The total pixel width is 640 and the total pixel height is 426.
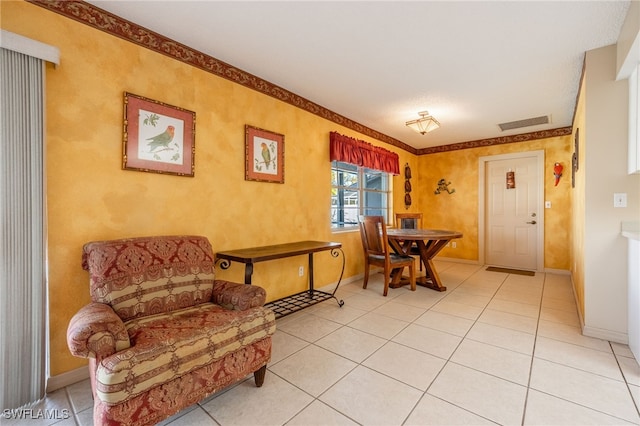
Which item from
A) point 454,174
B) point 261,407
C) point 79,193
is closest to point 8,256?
point 79,193

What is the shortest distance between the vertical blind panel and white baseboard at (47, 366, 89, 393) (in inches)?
4.5

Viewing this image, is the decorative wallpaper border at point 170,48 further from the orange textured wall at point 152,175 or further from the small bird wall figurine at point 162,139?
the small bird wall figurine at point 162,139

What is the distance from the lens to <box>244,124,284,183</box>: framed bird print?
282cm

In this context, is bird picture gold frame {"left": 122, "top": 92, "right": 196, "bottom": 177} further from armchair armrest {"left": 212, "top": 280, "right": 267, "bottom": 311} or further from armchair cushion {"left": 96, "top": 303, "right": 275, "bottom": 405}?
armchair cushion {"left": 96, "top": 303, "right": 275, "bottom": 405}

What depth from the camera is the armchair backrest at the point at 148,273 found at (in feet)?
5.49

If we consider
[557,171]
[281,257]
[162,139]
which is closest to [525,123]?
[557,171]

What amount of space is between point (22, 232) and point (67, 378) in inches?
38.8

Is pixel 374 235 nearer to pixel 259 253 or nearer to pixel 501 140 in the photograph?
pixel 259 253

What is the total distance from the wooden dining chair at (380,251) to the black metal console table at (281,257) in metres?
0.52

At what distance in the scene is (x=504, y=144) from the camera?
201 inches

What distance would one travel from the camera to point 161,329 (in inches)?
59.6

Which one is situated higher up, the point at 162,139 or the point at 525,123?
the point at 525,123

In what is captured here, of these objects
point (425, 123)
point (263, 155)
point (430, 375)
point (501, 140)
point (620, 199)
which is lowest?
point (430, 375)

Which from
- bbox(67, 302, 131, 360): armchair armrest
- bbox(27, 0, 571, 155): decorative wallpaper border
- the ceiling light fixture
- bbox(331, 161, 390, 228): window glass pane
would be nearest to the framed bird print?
bbox(27, 0, 571, 155): decorative wallpaper border
